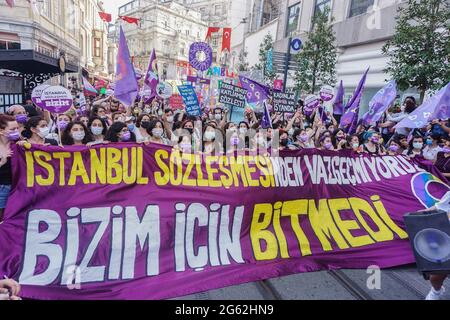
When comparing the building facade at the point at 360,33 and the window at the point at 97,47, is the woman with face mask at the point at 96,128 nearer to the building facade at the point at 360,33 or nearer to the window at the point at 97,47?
the building facade at the point at 360,33

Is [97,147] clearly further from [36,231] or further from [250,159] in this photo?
[250,159]

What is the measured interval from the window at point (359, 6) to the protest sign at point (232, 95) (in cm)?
1309

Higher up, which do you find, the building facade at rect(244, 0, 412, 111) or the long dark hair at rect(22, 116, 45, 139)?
the building facade at rect(244, 0, 412, 111)

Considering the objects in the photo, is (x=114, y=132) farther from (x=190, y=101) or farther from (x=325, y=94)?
→ (x=325, y=94)

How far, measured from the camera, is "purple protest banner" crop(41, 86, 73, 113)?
5.16 meters

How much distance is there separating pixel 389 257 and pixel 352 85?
16879 millimetres

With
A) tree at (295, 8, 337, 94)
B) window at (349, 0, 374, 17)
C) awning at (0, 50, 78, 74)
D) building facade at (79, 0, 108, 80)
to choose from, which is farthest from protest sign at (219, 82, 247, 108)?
building facade at (79, 0, 108, 80)

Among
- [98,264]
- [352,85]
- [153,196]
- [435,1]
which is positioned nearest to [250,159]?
[153,196]

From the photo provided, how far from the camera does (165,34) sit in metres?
64.8

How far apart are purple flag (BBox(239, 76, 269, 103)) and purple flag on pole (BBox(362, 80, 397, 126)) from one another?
2.55 m

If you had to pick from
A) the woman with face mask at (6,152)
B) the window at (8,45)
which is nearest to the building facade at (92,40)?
the window at (8,45)

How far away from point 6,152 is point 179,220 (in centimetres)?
198

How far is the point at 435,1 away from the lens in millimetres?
9102

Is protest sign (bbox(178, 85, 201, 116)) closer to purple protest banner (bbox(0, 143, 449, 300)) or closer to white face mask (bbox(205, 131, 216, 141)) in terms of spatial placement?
white face mask (bbox(205, 131, 216, 141))
